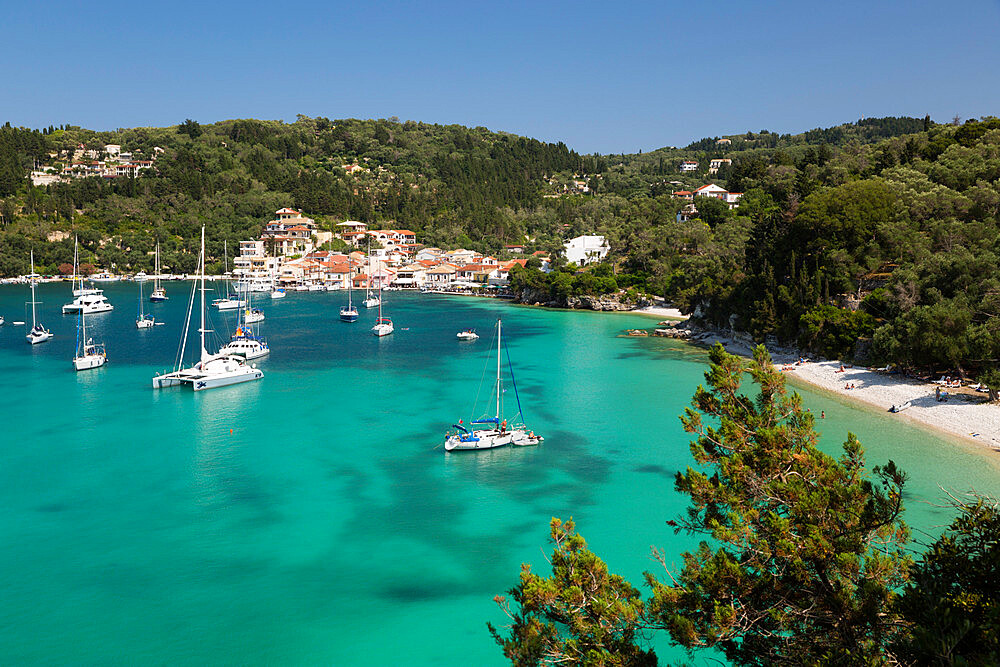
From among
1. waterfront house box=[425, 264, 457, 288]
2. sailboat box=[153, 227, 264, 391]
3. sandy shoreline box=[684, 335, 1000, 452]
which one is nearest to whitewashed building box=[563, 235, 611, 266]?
waterfront house box=[425, 264, 457, 288]

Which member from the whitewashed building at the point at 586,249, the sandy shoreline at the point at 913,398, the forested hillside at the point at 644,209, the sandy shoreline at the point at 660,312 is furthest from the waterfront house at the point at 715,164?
the sandy shoreline at the point at 913,398

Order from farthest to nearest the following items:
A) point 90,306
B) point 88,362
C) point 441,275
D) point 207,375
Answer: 1. point 441,275
2. point 90,306
3. point 88,362
4. point 207,375

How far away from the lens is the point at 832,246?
39188 millimetres

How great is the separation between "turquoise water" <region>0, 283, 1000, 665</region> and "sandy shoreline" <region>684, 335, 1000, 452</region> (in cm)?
127

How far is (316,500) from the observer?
766 inches

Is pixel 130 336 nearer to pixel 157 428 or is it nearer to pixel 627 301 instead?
pixel 157 428

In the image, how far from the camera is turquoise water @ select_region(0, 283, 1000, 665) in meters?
13.3

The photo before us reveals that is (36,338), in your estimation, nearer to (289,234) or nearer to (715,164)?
(289,234)

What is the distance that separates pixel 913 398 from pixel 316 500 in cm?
2463

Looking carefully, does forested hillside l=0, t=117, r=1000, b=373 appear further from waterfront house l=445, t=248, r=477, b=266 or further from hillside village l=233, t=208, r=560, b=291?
waterfront house l=445, t=248, r=477, b=266

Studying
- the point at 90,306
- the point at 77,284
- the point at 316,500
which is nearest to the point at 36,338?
the point at 90,306

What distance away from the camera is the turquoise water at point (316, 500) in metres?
13.3

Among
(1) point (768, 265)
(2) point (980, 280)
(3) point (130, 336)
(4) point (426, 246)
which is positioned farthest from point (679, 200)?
(3) point (130, 336)

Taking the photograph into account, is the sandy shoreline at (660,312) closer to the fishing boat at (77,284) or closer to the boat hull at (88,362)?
the boat hull at (88,362)
